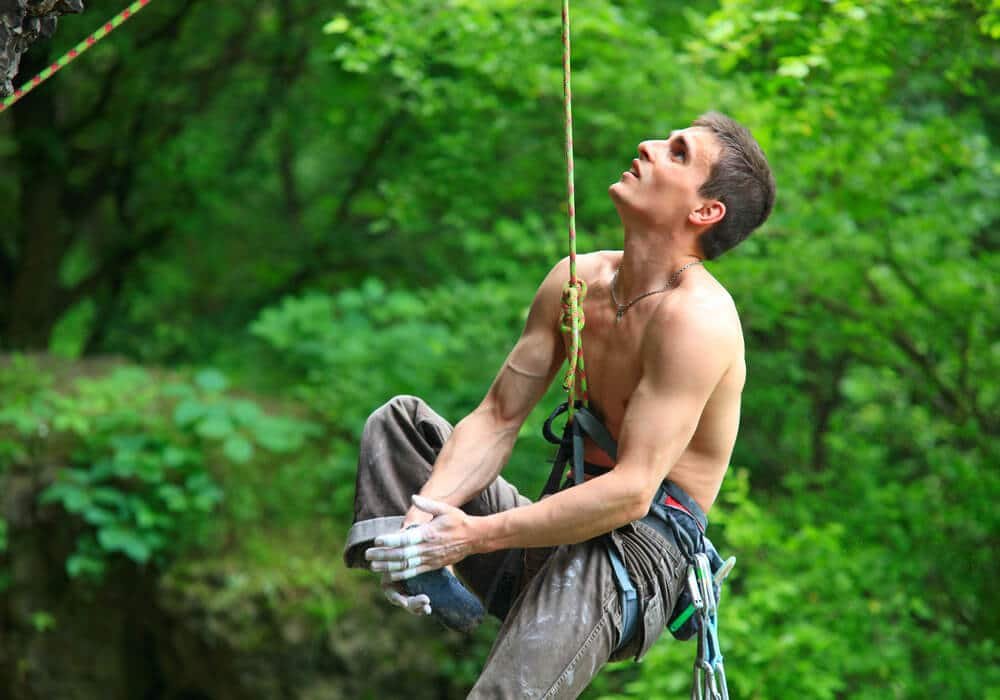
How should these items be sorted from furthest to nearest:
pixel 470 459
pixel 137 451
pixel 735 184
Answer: pixel 137 451 → pixel 470 459 → pixel 735 184

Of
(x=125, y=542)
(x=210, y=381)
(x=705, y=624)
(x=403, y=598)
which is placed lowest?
(x=125, y=542)

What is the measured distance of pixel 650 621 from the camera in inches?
92.7

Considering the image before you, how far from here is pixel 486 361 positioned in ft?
18.9

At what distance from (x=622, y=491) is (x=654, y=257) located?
0.47m

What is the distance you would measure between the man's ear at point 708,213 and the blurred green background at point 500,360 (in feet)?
6.47

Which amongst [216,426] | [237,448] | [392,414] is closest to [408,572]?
[392,414]

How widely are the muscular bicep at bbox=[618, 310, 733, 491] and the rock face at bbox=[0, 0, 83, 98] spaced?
1270mm

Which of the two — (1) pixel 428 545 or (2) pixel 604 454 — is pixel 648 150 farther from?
(1) pixel 428 545

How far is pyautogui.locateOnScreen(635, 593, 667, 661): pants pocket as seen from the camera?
2.35m

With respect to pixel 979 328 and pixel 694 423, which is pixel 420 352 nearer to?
pixel 979 328

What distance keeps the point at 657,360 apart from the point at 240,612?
4051 millimetres

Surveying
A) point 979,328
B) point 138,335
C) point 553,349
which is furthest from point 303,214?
point 553,349

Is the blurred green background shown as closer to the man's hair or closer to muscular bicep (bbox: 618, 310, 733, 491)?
the man's hair

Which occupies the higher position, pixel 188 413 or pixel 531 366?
pixel 531 366
